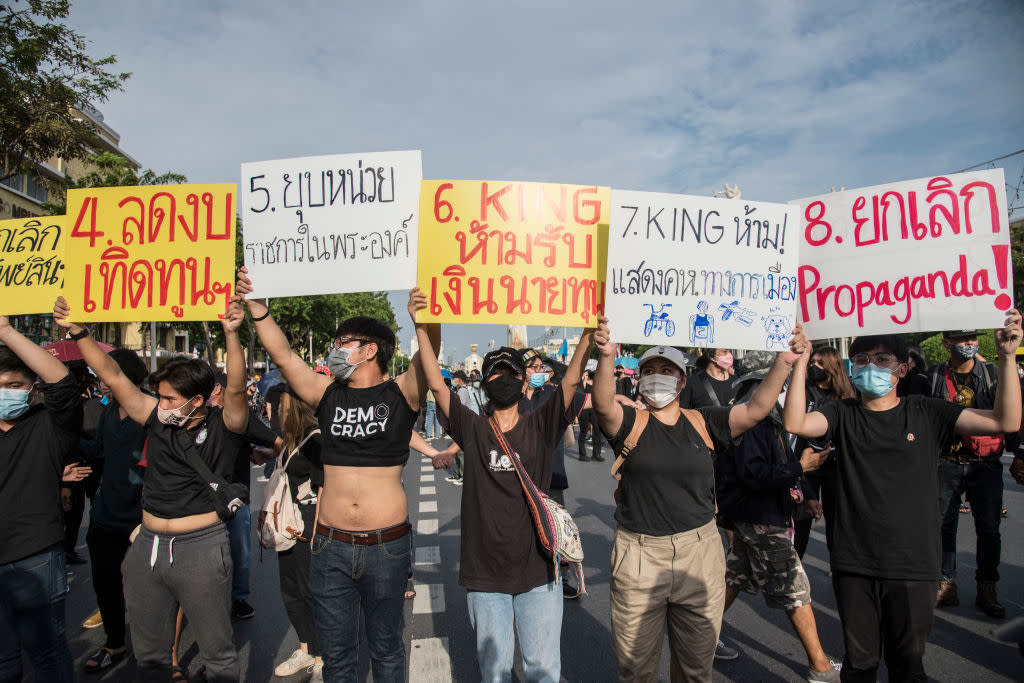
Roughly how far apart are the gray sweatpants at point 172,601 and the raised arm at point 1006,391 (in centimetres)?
369

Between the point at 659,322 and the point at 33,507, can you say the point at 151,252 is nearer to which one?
the point at 33,507

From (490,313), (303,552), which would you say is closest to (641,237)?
(490,313)

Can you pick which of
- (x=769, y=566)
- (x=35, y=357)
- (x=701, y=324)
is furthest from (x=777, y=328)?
(x=35, y=357)

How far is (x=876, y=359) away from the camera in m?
3.25

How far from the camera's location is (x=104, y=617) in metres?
4.24

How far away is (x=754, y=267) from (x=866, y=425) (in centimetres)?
93

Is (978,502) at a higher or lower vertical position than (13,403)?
lower

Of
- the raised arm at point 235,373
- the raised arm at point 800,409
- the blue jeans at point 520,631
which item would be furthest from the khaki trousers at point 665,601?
the raised arm at point 235,373

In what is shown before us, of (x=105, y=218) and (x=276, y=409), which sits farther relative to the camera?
(x=276, y=409)

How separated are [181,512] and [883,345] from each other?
360 centimetres

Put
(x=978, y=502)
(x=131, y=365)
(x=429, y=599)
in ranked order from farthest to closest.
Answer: (x=429, y=599) → (x=978, y=502) → (x=131, y=365)

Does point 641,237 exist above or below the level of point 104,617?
above

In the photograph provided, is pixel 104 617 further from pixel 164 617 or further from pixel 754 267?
pixel 754 267

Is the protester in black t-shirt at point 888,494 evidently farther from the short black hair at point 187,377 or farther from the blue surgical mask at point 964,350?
the short black hair at point 187,377
